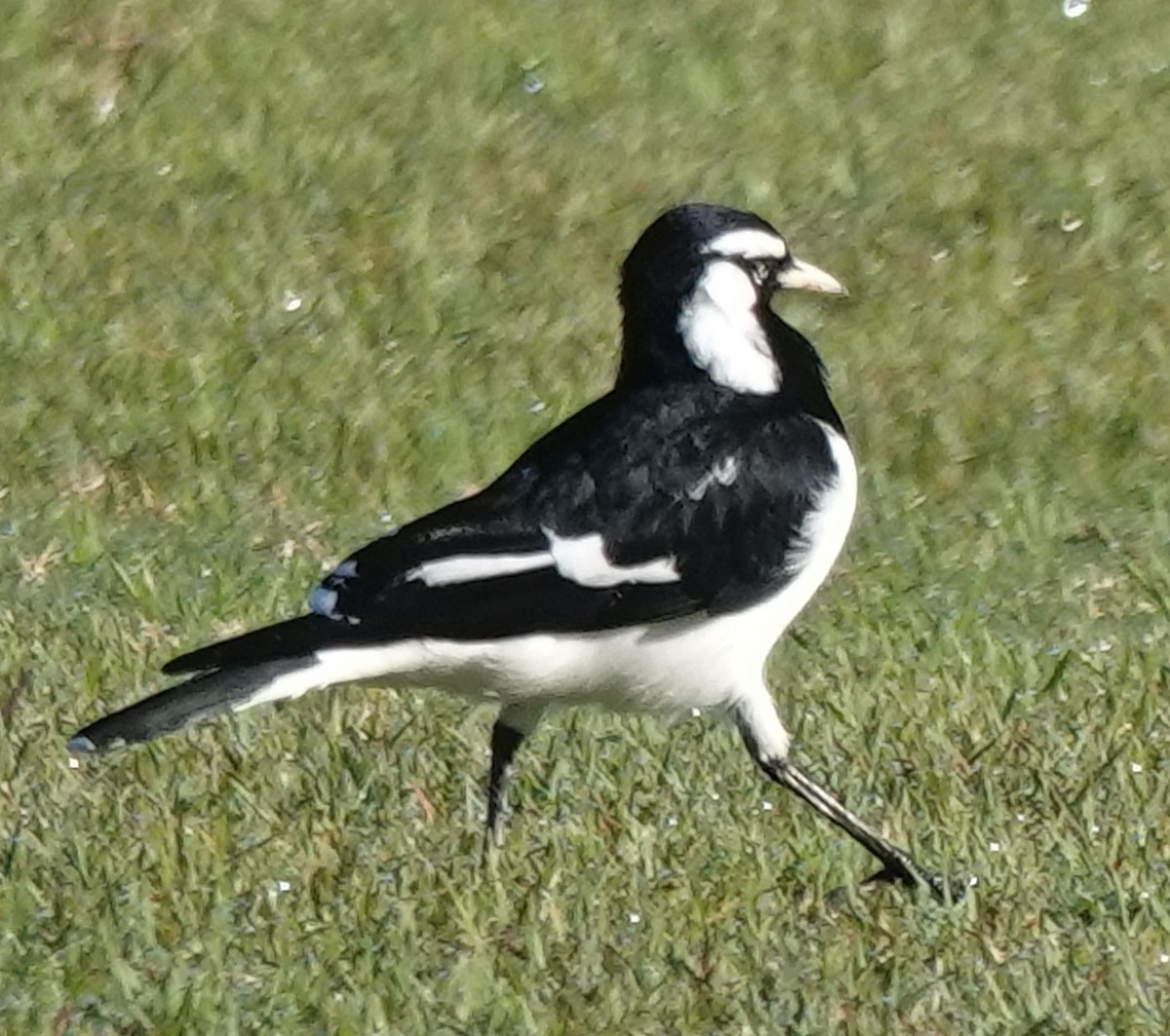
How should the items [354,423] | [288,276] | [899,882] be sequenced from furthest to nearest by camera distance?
[288,276], [354,423], [899,882]

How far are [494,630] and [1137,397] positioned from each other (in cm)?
396

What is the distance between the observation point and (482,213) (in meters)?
9.97

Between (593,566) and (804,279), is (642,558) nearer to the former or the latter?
(593,566)

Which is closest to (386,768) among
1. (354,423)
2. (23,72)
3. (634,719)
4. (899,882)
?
(634,719)

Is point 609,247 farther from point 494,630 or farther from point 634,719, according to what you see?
point 494,630

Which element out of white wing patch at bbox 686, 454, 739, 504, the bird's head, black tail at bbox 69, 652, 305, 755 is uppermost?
black tail at bbox 69, 652, 305, 755

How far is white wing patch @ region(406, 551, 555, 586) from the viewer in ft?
17.6

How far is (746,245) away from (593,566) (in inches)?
28.7

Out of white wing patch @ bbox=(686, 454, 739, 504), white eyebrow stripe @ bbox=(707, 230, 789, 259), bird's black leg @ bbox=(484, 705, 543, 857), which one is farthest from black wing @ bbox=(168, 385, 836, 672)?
bird's black leg @ bbox=(484, 705, 543, 857)

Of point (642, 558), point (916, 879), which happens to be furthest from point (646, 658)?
point (916, 879)

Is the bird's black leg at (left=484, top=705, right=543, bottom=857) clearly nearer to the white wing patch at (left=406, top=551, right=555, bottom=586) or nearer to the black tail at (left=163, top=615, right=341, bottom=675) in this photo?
the white wing patch at (left=406, top=551, right=555, bottom=586)

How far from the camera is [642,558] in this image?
5.46m

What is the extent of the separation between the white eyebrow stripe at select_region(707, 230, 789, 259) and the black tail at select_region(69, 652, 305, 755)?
1.17 meters

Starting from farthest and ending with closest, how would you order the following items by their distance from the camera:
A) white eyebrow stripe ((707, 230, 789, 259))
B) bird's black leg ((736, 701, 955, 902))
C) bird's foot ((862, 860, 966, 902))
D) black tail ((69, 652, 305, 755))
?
white eyebrow stripe ((707, 230, 789, 259)) → bird's black leg ((736, 701, 955, 902)) → bird's foot ((862, 860, 966, 902)) → black tail ((69, 652, 305, 755))
